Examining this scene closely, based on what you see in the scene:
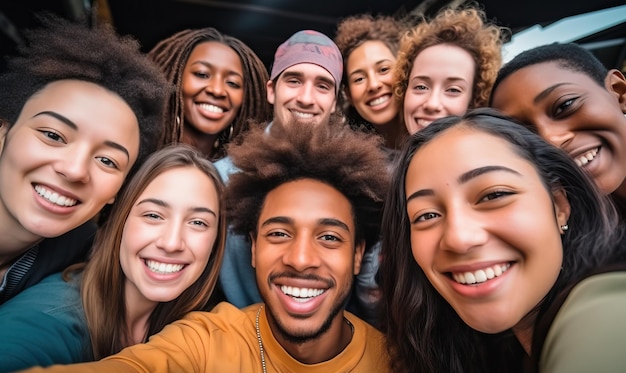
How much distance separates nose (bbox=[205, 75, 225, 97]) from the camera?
2738mm

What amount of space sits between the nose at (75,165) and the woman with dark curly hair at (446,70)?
6.12 ft

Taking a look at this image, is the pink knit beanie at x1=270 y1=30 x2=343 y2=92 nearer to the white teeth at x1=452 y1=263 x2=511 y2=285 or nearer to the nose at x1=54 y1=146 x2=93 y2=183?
the nose at x1=54 y1=146 x2=93 y2=183

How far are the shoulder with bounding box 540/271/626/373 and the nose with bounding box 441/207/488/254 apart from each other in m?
0.31

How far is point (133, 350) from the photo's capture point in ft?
4.72

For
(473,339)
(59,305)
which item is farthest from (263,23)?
(473,339)

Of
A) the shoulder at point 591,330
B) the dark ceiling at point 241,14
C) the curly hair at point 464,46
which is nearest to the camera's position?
the shoulder at point 591,330

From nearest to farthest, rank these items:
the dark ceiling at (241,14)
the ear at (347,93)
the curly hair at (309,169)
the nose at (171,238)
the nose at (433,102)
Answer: the nose at (171,238)
the curly hair at (309,169)
the nose at (433,102)
the ear at (347,93)
the dark ceiling at (241,14)

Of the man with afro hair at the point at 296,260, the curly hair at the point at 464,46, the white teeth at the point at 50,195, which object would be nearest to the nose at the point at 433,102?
the curly hair at the point at 464,46

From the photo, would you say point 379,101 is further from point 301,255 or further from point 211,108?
point 301,255

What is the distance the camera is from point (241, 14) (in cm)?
417

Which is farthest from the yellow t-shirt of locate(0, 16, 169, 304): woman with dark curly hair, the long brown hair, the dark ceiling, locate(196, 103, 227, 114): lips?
the dark ceiling

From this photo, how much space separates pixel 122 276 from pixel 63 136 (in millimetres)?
734

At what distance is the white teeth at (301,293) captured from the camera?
5.66 feet

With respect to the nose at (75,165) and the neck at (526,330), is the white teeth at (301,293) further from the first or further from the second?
the nose at (75,165)
